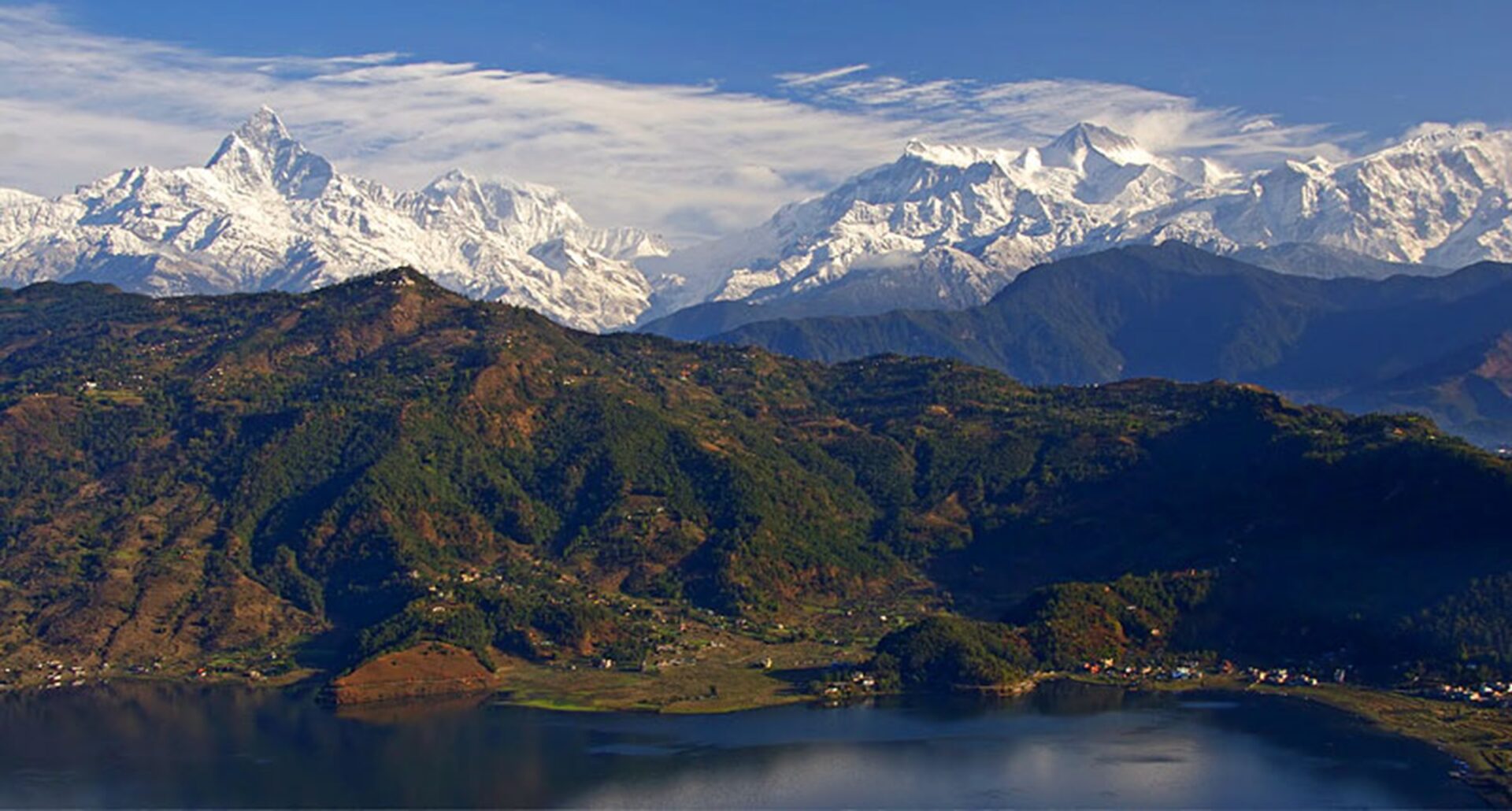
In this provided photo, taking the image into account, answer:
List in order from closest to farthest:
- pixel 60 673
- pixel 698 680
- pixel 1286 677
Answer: pixel 1286 677 → pixel 698 680 → pixel 60 673

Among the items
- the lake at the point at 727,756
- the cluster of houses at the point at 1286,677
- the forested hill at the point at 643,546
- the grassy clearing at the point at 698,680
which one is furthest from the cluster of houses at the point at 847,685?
the cluster of houses at the point at 1286,677

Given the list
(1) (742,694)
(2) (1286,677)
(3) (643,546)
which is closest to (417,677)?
(1) (742,694)

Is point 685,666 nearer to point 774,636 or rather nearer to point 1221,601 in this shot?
point 774,636

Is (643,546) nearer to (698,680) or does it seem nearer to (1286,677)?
(698,680)

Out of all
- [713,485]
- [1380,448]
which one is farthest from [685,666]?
[1380,448]

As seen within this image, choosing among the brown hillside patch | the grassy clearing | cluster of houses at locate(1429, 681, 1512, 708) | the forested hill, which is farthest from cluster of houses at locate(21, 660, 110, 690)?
cluster of houses at locate(1429, 681, 1512, 708)

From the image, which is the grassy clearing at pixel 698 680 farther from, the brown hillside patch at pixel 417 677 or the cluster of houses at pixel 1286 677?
the cluster of houses at pixel 1286 677
